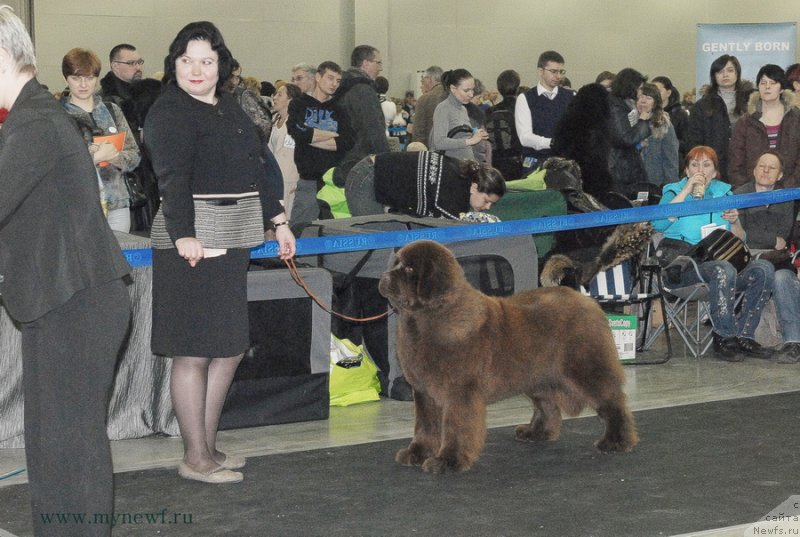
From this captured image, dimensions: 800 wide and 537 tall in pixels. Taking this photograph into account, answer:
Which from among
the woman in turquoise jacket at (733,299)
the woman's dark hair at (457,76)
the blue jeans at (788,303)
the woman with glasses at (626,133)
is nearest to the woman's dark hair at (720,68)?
the woman with glasses at (626,133)

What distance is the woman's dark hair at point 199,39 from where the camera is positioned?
3830 millimetres

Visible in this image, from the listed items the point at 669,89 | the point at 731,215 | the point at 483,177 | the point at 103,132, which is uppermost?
the point at 669,89

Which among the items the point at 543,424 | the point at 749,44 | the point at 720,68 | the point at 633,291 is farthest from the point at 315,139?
the point at 749,44

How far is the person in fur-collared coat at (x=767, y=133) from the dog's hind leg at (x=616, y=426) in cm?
372

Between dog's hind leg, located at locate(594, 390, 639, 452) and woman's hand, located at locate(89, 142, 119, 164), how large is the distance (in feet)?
9.68

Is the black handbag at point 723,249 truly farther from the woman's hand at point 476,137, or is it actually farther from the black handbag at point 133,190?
the black handbag at point 133,190

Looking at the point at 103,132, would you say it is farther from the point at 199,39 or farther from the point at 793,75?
the point at 793,75

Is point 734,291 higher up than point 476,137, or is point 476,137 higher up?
point 476,137

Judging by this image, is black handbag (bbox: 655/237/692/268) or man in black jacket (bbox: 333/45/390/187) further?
man in black jacket (bbox: 333/45/390/187)

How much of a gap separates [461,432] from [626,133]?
17.5 ft

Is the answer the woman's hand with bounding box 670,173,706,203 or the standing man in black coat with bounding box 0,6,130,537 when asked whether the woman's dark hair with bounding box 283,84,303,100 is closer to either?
the woman's hand with bounding box 670,173,706,203

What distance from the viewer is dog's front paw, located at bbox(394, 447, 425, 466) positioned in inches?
171

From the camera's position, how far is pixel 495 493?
4.00 metres

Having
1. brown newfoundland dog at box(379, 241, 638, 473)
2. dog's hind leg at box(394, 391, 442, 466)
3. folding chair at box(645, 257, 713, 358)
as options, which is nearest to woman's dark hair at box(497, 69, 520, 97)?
folding chair at box(645, 257, 713, 358)
